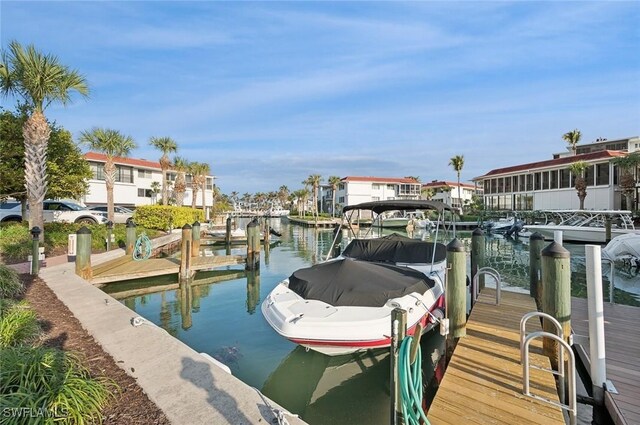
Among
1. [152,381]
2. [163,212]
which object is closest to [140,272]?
[152,381]

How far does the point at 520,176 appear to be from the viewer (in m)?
46.1

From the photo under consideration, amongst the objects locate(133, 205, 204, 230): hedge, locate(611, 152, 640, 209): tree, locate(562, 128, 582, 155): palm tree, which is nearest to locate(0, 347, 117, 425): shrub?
locate(133, 205, 204, 230): hedge

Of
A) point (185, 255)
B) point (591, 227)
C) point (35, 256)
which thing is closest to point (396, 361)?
point (185, 255)

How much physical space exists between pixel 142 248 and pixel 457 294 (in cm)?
1381

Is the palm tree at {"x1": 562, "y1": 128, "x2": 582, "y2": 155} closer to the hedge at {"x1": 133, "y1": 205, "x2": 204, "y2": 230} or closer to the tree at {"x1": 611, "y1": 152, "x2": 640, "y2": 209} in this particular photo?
the tree at {"x1": 611, "y1": 152, "x2": 640, "y2": 209}

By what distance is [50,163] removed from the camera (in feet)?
59.0

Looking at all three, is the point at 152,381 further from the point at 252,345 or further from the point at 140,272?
the point at 140,272

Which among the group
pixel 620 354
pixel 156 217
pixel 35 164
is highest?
pixel 35 164

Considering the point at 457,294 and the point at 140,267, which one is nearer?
the point at 457,294

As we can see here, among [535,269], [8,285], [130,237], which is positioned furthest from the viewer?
[130,237]

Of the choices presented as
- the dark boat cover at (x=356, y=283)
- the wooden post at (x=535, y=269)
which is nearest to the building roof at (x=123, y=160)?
the dark boat cover at (x=356, y=283)

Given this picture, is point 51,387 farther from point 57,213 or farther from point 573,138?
point 573,138

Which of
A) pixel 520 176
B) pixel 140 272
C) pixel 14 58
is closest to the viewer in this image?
pixel 140 272

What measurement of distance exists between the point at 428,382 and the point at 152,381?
418cm
